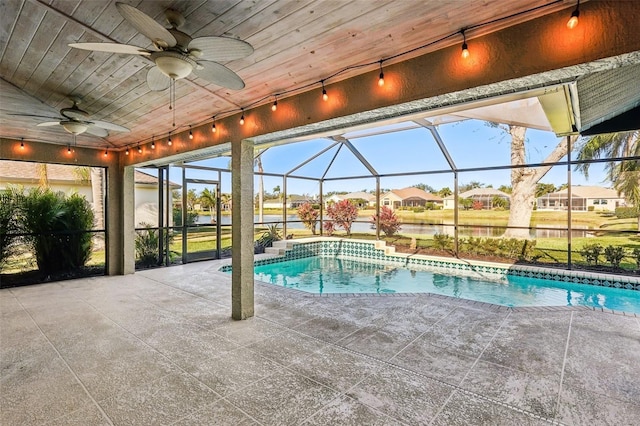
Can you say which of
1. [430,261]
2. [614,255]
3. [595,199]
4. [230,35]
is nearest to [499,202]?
[595,199]

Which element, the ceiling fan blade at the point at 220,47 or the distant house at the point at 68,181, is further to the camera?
the distant house at the point at 68,181

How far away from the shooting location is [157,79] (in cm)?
262

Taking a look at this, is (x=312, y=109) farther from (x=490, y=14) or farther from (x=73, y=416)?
(x=73, y=416)

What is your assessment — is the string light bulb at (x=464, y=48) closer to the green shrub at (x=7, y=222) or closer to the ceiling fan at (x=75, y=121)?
the ceiling fan at (x=75, y=121)

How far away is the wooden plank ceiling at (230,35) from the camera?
2.02 meters

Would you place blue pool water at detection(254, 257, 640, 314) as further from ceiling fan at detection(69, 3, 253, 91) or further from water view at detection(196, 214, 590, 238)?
ceiling fan at detection(69, 3, 253, 91)

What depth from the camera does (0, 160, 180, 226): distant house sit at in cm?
608

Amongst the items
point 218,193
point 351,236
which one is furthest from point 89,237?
point 351,236

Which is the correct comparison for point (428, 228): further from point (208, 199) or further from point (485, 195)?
point (208, 199)

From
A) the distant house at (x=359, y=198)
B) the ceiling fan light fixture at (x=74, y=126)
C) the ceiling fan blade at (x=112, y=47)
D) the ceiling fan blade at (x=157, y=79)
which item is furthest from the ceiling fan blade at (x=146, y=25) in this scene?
the distant house at (x=359, y=198)

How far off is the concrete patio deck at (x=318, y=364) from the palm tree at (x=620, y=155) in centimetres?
629

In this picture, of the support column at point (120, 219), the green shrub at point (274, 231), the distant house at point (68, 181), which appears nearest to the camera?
the distant house at point (68, 181)

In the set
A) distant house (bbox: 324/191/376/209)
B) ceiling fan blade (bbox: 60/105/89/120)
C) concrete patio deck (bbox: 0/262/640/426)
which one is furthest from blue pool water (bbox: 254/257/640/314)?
ceiling fan blade (bbox: 60/105/89/120)

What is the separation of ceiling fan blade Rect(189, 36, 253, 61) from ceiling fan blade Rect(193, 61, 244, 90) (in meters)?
0.15
